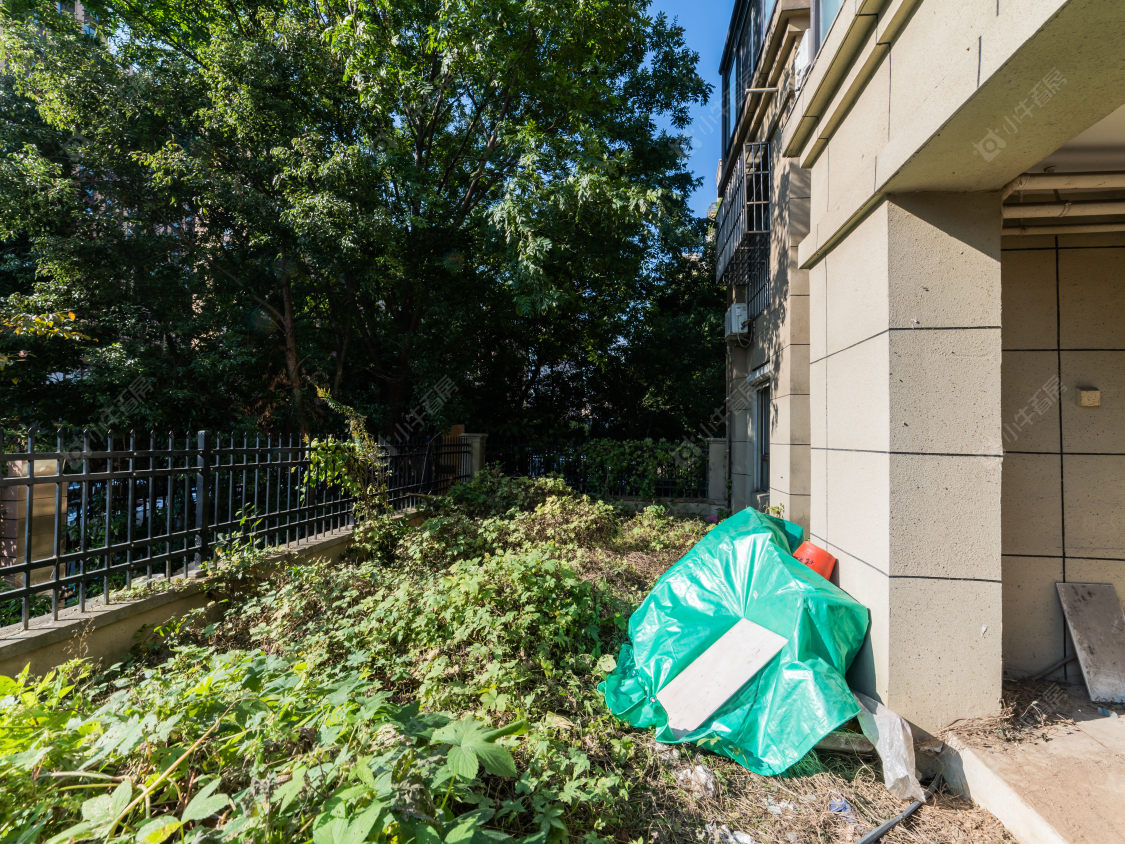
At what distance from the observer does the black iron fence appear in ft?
32.6

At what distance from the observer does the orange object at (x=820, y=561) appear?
3.45m

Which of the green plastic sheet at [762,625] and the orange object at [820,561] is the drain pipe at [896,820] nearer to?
the green plastic sheet at [762,625]

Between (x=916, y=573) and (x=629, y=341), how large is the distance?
11321 millimetres

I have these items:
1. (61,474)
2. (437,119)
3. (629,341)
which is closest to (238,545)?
(61,474)

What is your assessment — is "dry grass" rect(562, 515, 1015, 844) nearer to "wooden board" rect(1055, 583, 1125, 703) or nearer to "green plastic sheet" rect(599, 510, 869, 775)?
"green plastic sheet" rect(599, 510, 869, 775)

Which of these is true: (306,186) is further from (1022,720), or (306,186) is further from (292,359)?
(1022,720)

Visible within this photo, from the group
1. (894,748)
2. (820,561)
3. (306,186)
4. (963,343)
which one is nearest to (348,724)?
(894,748)

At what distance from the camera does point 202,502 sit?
171 inches

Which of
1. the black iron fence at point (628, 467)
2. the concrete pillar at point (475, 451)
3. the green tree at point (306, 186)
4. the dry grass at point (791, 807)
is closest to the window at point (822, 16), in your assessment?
the green tree at point (306, 186)

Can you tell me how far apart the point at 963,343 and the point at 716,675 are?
7.14ft

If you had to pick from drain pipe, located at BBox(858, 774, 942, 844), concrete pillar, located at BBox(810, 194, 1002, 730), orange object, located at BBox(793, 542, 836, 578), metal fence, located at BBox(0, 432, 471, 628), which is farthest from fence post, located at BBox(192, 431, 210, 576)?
concrete pillar, located at BBox(810, 194, 1002, 730)

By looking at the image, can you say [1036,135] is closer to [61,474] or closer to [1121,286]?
[1121,286]

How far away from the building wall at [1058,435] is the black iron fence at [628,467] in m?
6.58

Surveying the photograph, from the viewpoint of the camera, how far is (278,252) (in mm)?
9109
